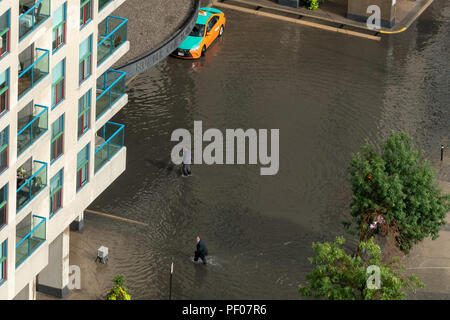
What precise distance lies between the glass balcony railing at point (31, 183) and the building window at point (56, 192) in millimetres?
1426

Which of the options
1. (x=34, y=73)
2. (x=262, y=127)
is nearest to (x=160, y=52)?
(x=262, y=127)

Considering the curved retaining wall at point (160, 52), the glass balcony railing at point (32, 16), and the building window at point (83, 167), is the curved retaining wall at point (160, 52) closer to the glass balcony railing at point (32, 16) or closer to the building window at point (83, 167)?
the building window at point (83, 167)

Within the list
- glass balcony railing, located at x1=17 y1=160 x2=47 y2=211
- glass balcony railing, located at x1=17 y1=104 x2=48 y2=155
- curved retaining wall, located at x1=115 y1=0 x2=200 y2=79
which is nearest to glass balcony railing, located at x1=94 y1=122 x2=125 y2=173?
curved retaining wall, located at x1=115 y1=0 x2=200 y2=79

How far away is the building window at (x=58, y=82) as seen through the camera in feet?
135

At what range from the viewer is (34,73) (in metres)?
39.4

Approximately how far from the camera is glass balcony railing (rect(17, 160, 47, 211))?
40500 mm

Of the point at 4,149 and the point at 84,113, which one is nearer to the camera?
the point at 4,149

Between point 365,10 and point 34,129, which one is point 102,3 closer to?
point 34,129

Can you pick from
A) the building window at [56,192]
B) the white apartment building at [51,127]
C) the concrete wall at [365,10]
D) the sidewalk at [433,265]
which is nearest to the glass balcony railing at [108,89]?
the white apartment building at [51,127]

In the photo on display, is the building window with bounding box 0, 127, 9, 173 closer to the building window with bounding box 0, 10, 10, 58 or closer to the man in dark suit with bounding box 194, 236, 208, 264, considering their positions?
the building window with bounding box 0, 10, 10, 58

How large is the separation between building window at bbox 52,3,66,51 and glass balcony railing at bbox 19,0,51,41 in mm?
817

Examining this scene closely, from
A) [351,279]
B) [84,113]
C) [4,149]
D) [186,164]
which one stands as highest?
[4,149]

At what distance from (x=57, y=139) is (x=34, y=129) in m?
2.29
